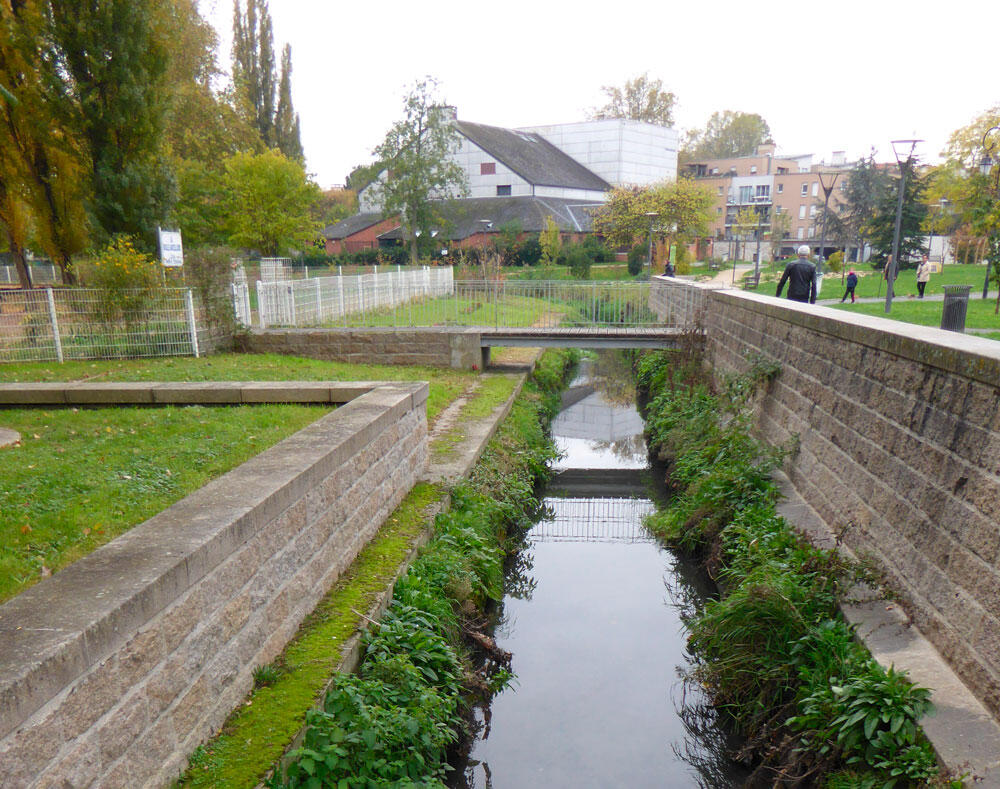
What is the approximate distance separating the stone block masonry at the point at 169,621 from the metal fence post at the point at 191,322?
896cm

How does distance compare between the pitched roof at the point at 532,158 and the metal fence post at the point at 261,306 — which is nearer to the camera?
the metal fence post at the point at 261,306

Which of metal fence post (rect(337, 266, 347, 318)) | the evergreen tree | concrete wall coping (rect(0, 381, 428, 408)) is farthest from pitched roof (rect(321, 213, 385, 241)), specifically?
concrete wall coping (rect(0, 381, 428, 408))

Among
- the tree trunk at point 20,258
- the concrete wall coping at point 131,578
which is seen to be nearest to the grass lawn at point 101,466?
the concrete wall coping at point 131,578

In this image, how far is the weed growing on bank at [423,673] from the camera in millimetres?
3295

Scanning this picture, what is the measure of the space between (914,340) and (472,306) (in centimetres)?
1074

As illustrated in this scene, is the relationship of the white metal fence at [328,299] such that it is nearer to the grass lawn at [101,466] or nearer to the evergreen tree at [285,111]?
the grass lawn at [101,466]

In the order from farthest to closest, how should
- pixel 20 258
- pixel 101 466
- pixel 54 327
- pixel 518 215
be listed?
pixel 518 215
pixel 20 258
pixel 54 327
pixel 101 466

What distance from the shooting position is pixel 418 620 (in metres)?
4.60

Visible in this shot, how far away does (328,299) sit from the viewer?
50.8 ft

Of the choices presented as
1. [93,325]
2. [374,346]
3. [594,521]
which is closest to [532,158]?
[374,346]

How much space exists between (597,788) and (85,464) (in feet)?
13.1

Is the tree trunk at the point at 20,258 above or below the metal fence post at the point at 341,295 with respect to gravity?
above

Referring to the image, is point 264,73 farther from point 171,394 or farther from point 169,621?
point 169,621

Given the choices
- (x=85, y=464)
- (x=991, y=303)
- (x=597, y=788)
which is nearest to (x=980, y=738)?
(x=597, y=788)
